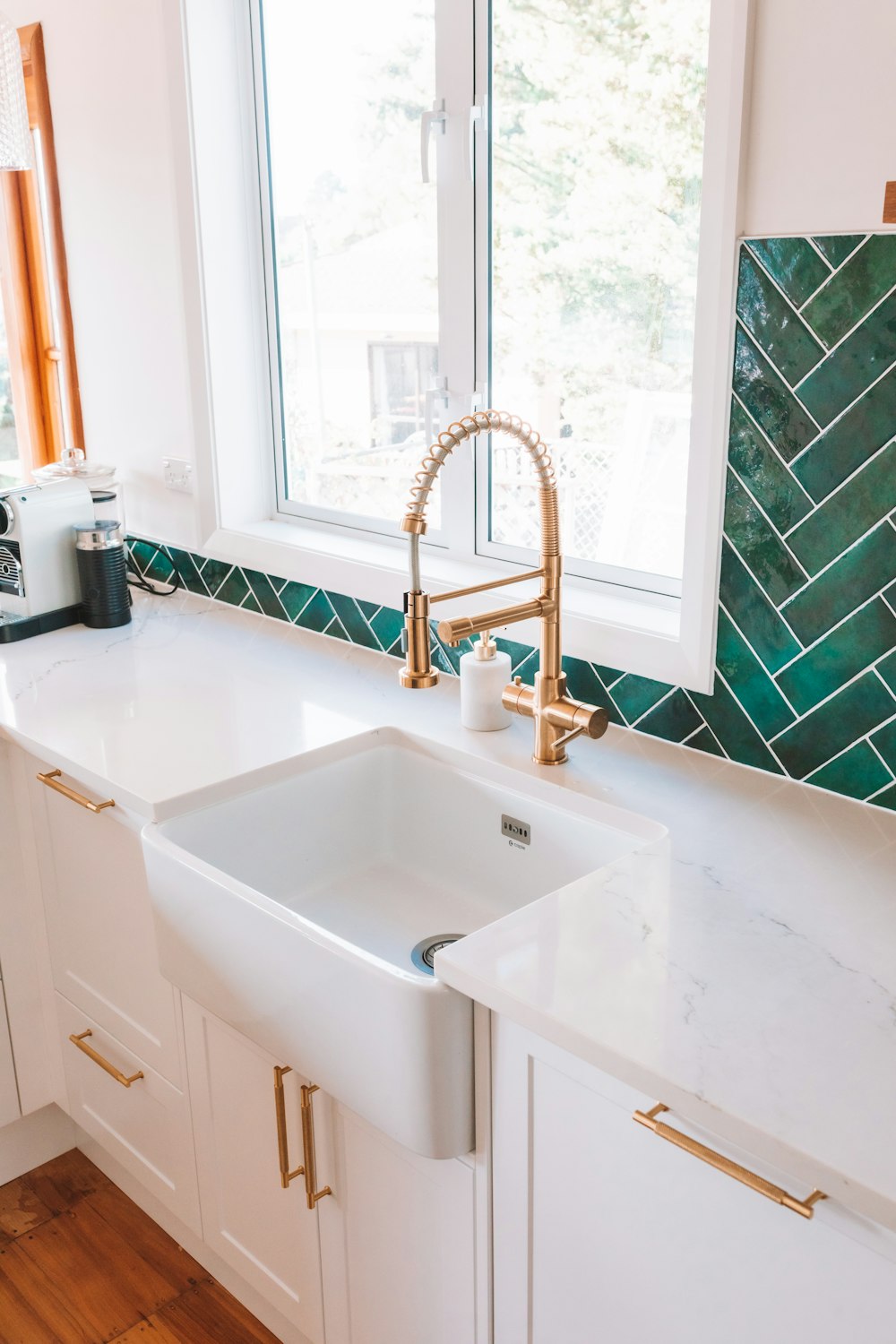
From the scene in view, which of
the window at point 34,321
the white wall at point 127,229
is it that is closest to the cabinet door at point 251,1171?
the white wall at point 127,229

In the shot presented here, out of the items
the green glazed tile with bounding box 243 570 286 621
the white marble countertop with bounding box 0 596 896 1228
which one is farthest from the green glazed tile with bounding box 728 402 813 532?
the green glazed tile with bounding box 243 570 286 621

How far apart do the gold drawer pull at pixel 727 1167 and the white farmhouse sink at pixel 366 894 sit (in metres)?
0.24


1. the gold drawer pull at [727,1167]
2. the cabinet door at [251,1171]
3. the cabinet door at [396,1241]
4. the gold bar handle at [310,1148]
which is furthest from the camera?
the cabinet door at [251,1171]

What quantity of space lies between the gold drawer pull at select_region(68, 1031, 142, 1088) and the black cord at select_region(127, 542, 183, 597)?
38.4 inches

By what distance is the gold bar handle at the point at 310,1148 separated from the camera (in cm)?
142

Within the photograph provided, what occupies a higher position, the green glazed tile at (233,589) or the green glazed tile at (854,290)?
the green glazed tile at (854,290)

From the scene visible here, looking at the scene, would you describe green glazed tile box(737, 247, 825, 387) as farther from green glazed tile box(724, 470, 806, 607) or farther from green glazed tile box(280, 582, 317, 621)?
green glazed tile box(280, 582, 317, 621)

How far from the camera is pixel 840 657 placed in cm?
146

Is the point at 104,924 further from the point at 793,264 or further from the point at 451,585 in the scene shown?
the point at 793,264

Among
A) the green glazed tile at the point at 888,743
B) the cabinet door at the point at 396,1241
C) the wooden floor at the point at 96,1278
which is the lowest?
the wooden floor at the point at 96,1278

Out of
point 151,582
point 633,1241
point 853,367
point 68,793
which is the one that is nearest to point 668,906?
point 633,1241

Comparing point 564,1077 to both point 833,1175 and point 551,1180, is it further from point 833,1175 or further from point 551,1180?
point 833,1175

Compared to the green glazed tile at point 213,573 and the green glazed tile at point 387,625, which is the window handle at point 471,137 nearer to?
the green glazed tile at point 387,625

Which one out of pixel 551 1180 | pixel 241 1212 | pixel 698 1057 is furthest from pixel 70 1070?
pixel 698 1057
